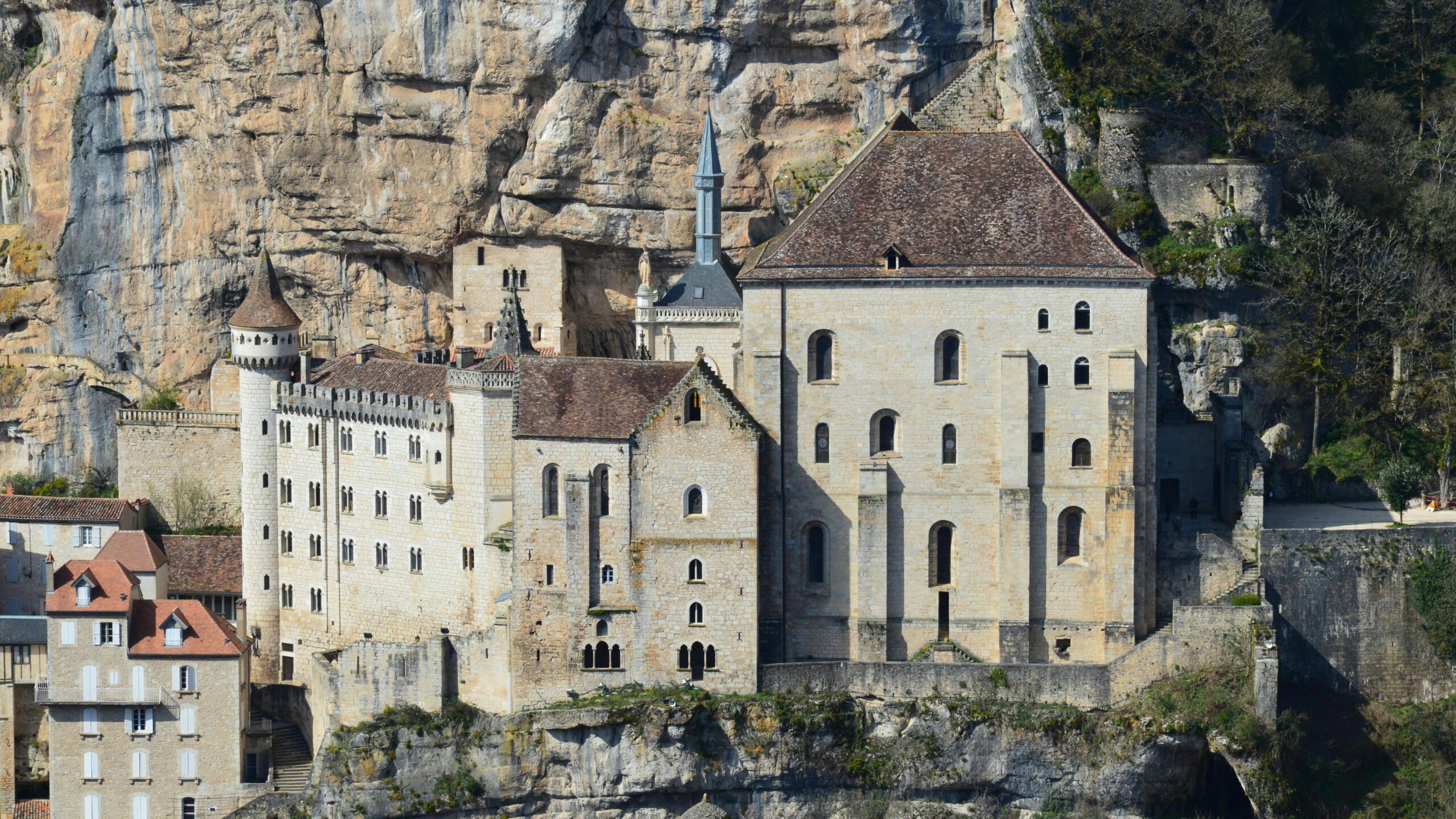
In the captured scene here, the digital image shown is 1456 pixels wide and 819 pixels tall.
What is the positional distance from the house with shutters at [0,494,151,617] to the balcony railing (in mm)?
8025

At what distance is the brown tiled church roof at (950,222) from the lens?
3553 inches

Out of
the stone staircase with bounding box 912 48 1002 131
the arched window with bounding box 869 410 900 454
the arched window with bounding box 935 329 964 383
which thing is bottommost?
the arched window with bounding box 869 410 900 454

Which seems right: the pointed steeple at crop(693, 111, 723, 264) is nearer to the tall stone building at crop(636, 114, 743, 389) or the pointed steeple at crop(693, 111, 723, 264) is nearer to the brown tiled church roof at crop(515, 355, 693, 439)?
the tall stone building at crop(636, 114, 743, 389)

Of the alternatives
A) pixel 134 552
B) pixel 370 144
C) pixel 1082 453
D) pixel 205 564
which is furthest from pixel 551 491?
pixel 370 144

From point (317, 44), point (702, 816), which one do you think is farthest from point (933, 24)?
point (702, 816)

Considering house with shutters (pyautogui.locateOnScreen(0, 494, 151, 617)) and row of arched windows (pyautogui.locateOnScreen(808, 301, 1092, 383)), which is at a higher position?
row of arched windows (pyautogui.locateOnScreen(808, 301, 1092, 383))

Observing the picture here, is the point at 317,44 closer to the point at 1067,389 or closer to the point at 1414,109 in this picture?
the point at 1067,389

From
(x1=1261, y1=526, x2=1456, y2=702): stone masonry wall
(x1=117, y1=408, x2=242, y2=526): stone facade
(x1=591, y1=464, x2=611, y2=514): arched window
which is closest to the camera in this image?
(x1=591, y1=464, x2=611, y2=514): arched window

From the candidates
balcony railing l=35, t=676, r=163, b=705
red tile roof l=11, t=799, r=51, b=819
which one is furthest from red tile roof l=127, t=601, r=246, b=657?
red tile roof l=11, t=799, r=51, b=819

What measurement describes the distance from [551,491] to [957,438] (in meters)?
12.3

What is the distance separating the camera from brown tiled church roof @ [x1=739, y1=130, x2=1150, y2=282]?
90.2 m

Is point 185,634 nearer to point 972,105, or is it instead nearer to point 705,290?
point 705,290

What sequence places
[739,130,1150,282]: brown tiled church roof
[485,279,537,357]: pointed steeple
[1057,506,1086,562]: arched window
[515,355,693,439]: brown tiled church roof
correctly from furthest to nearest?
1. [485,279,537,357]: pointed steeple
2. [1057,506,1086,562]: arched window
3. [739,130,1150,282]: brown tiled church roof
4. [515,355,693,439]: brown tiled church roof

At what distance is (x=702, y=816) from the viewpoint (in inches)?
3501
